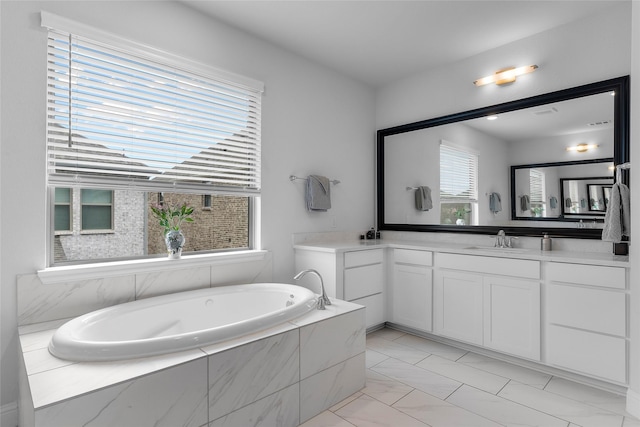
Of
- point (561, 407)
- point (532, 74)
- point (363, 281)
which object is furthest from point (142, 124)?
point (561, 407)

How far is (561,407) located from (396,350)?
1.19 meters

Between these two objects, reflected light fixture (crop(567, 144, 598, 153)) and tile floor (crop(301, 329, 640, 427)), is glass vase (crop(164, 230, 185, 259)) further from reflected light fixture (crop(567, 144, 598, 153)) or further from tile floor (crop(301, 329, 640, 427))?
reflected light fixture (crop(567, 144, 598, 153))

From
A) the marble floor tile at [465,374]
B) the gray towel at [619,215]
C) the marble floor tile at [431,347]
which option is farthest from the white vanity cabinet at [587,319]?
the marble floor tile at [431,347]

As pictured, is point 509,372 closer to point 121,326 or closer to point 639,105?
point 639,105

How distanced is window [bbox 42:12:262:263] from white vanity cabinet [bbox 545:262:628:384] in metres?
2.42

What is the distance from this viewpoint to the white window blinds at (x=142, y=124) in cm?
209

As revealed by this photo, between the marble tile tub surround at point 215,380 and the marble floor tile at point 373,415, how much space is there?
10 centimetres

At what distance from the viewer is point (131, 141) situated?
235 cm

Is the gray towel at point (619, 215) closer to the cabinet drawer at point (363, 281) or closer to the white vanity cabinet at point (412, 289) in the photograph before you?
the white vanity cabinet at point (412, 289)

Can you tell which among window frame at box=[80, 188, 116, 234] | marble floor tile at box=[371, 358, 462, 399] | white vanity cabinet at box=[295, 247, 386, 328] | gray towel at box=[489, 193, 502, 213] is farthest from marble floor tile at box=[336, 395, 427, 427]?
gray towel at box=[489, 193, 502, 213]

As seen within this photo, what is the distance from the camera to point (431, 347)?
120 inches

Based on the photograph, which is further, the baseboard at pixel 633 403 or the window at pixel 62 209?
the window at pixel 62 209

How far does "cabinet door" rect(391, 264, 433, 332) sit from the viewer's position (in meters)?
3.16

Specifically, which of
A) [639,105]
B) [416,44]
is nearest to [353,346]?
[639,105]
